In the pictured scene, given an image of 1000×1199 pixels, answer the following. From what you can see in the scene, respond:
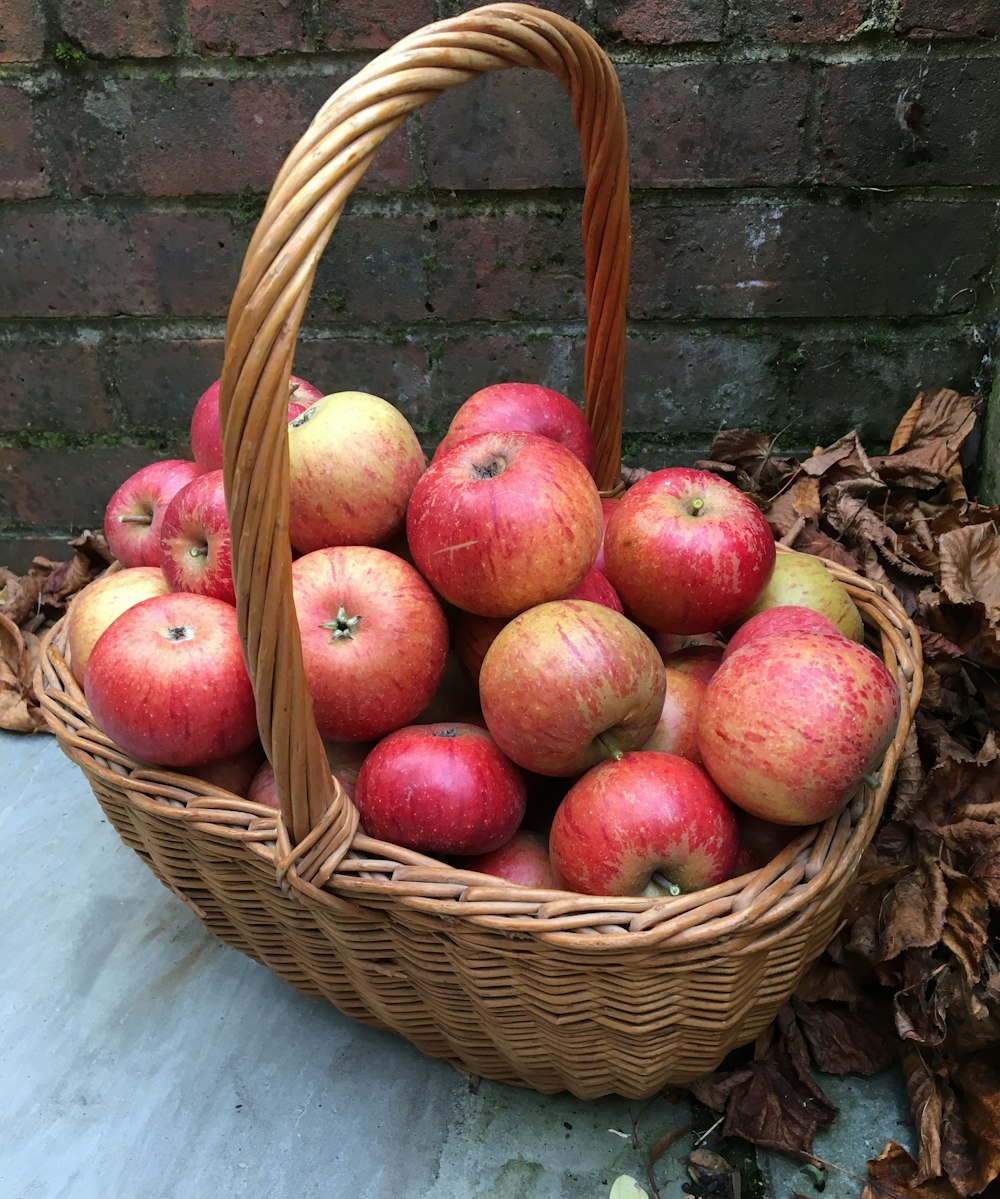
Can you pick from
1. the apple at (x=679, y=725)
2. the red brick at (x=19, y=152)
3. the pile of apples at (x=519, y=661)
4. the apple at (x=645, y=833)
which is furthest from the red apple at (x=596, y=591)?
the red brick at (x=19, y=152)

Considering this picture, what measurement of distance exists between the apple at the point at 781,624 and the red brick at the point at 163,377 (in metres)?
1.12

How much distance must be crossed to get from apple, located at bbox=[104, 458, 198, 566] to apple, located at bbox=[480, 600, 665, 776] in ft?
1.83

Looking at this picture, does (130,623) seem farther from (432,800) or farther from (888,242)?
(888,242)

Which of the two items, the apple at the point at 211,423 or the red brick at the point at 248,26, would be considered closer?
the apple at the point at 211,423

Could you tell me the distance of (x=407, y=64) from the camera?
676 mm

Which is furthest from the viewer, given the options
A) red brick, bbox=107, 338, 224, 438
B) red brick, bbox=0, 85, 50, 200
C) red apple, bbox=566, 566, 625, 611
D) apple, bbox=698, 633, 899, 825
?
red brick, bbox=107, 338, 224, 438

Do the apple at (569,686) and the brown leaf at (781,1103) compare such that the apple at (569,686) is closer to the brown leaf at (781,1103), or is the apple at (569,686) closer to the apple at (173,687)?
the apple at (173,687)

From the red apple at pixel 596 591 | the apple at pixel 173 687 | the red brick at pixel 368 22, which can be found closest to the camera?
the apple at pixel 173 687

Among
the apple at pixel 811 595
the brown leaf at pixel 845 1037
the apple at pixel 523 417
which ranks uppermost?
the apple at pixel 523 417

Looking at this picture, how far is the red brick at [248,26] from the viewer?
1.39 meters

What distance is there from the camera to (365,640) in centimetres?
92

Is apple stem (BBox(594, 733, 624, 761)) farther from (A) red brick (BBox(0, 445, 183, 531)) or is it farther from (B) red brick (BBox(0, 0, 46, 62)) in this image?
(B) red brick (BBox(0, 0, 46, 62))

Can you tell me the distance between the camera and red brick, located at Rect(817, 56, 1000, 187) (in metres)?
1.35

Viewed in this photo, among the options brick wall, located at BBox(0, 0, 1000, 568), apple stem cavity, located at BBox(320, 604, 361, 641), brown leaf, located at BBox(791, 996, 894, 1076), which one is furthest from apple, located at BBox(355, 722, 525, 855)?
brick wall, located at BBox(0, 0, 1000, 568)
